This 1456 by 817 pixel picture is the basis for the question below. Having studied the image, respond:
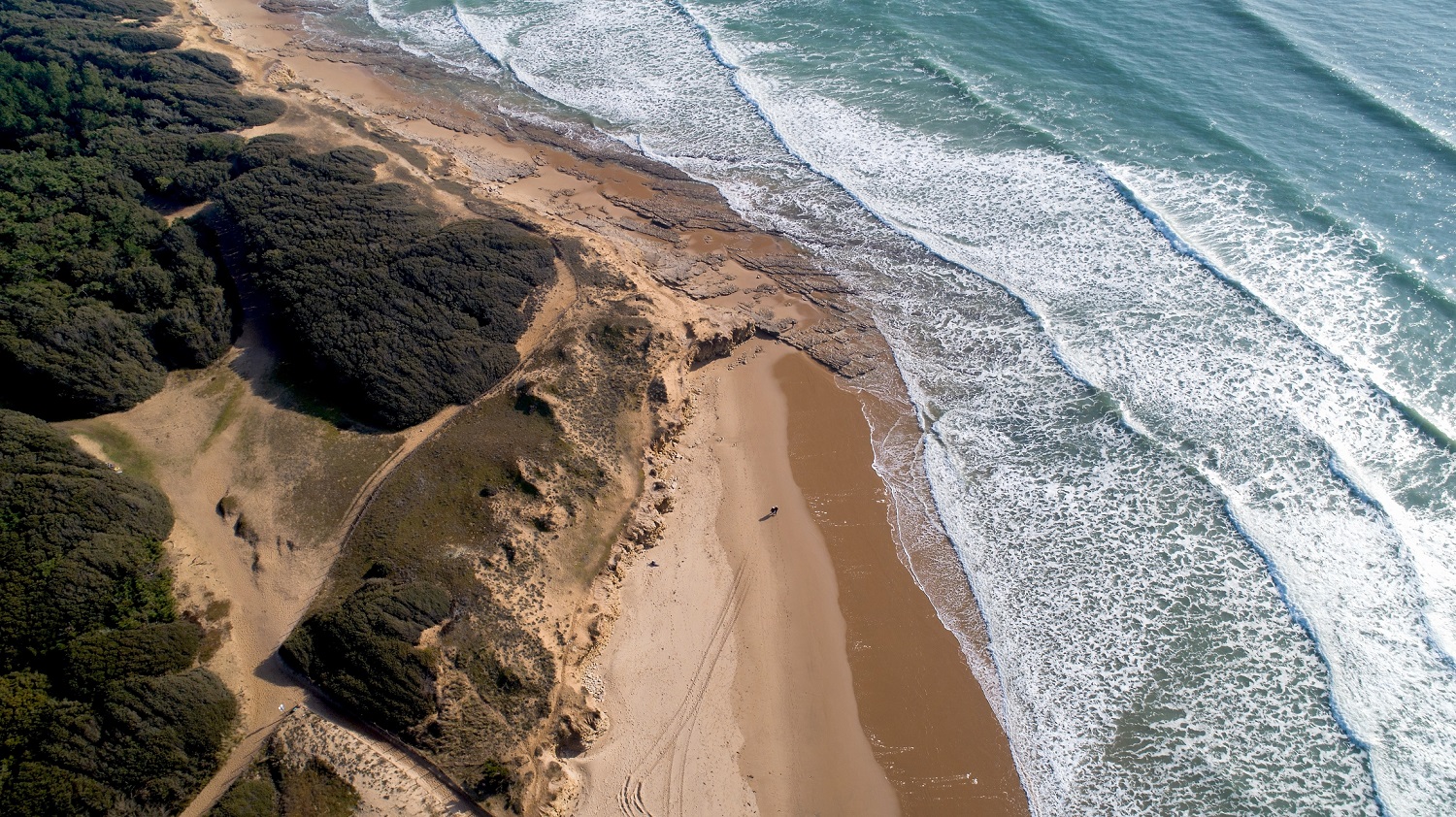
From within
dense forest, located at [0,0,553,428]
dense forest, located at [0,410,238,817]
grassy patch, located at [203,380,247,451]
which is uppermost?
dense forest, located at [0,0,553,428]

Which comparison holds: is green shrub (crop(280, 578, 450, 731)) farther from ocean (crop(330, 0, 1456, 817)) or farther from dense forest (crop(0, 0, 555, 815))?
ocean (crop(330, 0, 1456, 817))

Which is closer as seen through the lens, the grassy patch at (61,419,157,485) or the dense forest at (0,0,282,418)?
the grassy patch at (61,419,157,485)

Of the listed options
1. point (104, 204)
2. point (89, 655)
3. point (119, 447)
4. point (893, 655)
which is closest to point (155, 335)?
point (119, 447)

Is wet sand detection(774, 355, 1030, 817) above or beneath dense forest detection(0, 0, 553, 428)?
beneath

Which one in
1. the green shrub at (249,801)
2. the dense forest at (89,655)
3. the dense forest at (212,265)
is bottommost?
the green shrub at (249,801)

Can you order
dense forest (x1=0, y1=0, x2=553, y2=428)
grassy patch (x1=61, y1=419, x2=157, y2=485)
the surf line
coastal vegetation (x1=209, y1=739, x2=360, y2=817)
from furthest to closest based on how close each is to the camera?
dense forest (x1=0, y1=0, x2=553, y2=428)
the surf line
grassy patch (x1=61, y1=419, x2=157, y2=485)
coastal vegetation (x1=209, y1=739, x2=360, y2=817)

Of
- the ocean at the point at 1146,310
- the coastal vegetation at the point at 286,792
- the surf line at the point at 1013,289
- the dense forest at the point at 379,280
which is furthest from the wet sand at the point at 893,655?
the coastal vegetation at the point at 286,792

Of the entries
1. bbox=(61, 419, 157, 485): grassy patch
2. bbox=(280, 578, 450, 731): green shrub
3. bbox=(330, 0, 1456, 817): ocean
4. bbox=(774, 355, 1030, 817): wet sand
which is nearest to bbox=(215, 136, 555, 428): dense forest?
bbox=(61, 419, 157, 485): grassy patch

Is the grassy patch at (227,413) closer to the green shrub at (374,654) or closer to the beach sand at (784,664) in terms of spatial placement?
the green shrub at (374,654)

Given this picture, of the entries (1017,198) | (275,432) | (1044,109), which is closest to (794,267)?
(1017,198)
